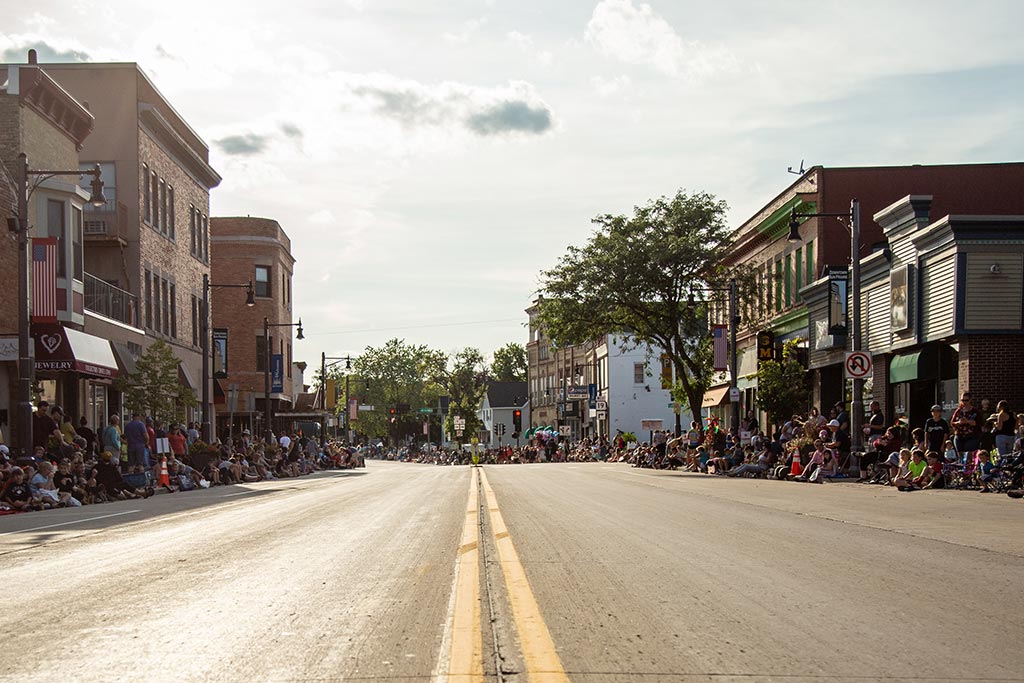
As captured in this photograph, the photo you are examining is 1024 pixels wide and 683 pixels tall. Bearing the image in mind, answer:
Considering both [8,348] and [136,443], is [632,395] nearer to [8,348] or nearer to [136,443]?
[8,348]

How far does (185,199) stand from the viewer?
53.2 meters

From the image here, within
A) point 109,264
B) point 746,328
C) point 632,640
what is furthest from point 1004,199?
point 632,640

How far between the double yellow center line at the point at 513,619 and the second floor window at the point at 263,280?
6311 centimetres

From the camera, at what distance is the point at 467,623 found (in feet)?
23.6

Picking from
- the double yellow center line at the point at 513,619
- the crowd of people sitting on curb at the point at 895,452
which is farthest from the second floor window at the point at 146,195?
the double yellow center line at the point at 513,619

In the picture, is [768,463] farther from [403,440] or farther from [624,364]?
[403,440]

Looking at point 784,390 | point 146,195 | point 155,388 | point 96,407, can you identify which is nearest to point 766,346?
point 784,390

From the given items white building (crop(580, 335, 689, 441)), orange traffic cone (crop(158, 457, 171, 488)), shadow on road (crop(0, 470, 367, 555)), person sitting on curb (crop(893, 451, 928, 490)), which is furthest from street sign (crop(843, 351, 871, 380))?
white building (crop(580, 335, 689, 441))

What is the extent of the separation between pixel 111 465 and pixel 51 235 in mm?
12236

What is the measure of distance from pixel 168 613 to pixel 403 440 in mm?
150492

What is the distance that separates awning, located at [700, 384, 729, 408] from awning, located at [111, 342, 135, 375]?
100 feet

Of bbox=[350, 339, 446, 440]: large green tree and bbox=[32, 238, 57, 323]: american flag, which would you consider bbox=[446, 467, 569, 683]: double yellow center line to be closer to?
bbox=[32, 238, 57, 323]: american flag

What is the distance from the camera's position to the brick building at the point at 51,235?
32.2m

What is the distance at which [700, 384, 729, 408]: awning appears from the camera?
62094mm
